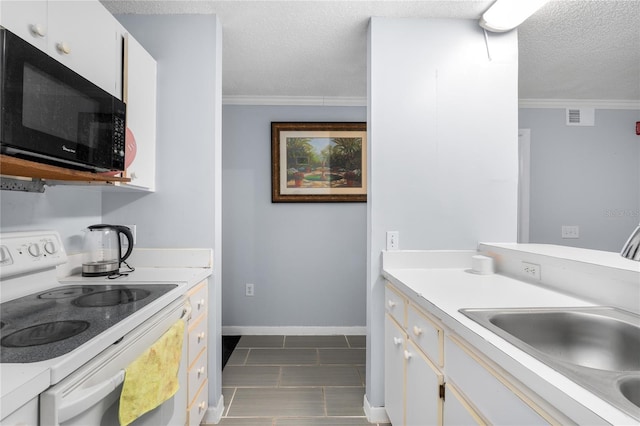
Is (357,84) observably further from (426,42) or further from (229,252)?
(229,252)

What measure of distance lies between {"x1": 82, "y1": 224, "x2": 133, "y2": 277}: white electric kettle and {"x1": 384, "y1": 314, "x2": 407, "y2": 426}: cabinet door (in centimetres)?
142

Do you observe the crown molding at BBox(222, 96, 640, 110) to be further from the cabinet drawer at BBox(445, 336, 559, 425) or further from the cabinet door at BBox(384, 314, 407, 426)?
the cabinet drawer at BBox(445, 336, 559, 425)

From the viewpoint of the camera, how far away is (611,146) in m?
3.31

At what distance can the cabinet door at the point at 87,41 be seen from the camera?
1.23 m

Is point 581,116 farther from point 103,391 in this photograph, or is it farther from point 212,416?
point 103,391

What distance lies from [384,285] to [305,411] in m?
0.92

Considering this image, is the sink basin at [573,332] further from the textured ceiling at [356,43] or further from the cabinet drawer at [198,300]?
the textured ceiling at [356,43]

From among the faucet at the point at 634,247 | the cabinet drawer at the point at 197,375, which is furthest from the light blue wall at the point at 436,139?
the cabinet drawer at the point at 197,375

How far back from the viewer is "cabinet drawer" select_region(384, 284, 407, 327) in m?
1.55

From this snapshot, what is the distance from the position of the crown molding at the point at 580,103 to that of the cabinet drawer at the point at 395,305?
8.69 ft

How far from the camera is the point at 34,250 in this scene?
4.44 feet

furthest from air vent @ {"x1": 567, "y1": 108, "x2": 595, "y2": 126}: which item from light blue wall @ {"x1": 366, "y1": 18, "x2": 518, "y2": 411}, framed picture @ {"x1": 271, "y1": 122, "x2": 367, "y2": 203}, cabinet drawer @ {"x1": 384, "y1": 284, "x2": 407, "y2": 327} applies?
cabinet drawer @ {"x1": 384, "y1": 284, "x2": 407, "y2": 327}

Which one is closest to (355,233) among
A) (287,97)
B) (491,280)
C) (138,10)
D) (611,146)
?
Answer: (287,97)

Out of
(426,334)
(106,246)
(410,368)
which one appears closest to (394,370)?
(410,368)
